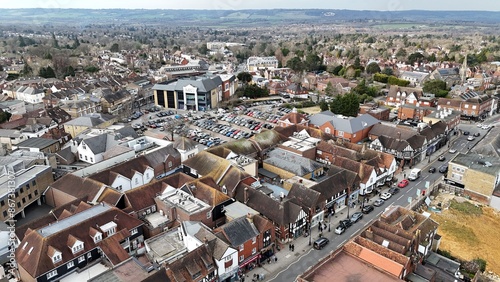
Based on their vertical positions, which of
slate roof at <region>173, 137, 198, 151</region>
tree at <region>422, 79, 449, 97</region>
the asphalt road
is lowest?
the asphalt road

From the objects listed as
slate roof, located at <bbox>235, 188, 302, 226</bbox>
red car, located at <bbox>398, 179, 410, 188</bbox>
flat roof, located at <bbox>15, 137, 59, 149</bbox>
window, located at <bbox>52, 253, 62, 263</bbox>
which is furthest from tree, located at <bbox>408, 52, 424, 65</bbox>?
window, located at <bbox>52, 253, 62, 263</bbox>

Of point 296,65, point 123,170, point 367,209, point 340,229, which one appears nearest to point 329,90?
point 296,65

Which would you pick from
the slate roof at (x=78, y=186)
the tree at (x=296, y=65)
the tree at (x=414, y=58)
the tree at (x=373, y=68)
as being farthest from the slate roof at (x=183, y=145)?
the tree at (x=414, y=58)

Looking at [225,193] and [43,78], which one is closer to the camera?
[225,193]

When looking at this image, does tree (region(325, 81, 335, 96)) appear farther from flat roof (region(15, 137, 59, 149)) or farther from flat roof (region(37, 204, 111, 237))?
flat roof (region(37, 204, 111, 237))

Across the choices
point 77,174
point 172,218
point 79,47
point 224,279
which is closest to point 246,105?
point 77,174

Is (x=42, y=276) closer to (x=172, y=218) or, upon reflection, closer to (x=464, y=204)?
(x=172, y=218)
